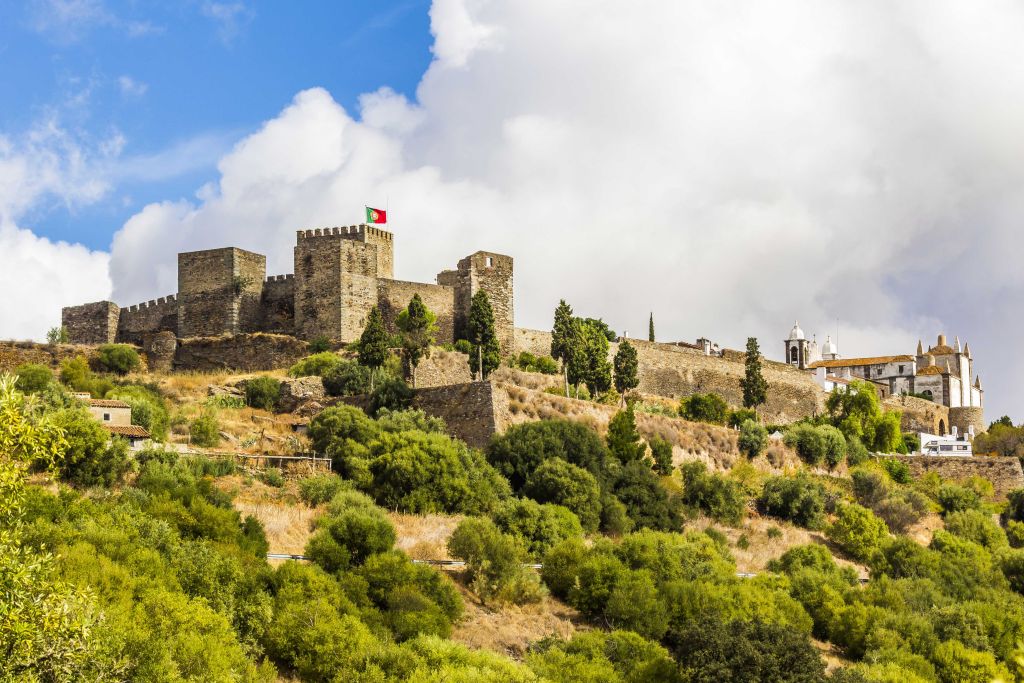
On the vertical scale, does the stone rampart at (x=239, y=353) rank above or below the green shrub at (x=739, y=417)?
above

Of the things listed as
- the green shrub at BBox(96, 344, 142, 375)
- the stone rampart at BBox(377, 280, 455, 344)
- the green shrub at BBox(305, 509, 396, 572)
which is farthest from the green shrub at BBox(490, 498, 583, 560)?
the green shrub at BBox(96, 344, 142, 375)

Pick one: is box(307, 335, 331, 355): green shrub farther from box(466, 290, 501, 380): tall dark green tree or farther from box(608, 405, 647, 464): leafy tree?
box(608, 405, 647, 464): leafy tree

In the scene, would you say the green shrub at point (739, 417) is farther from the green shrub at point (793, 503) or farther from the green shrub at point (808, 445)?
the green shrub at point (793, 503)

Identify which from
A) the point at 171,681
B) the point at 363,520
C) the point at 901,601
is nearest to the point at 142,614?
the point at 171,681

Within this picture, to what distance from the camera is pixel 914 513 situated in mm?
43156

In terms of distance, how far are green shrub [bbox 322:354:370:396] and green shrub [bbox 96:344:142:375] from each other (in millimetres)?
8218

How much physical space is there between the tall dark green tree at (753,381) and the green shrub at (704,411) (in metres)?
5.81

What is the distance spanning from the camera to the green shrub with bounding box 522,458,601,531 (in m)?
32.7

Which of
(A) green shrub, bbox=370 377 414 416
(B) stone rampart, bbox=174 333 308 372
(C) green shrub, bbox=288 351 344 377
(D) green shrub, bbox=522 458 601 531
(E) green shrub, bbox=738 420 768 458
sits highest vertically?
(B) stone rampart, bbox=174 333 308 372

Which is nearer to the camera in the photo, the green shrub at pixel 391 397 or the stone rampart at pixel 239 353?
the green shrub at pixel 391 397

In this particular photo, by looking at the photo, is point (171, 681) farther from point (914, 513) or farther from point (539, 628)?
point (914, 513)

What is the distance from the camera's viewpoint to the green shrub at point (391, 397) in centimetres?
3738

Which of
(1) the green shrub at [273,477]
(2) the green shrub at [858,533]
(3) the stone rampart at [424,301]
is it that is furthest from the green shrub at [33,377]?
(2) the green shrub at [858,533]

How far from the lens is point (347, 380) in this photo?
131 feet
